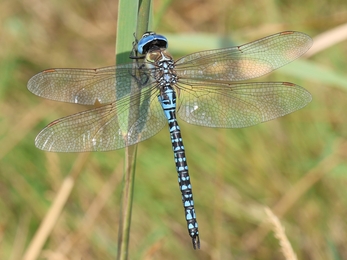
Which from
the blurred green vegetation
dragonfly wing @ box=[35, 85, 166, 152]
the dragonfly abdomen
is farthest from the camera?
the blurred green vegetation

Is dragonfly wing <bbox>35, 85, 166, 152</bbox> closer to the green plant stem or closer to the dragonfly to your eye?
the dragonfly

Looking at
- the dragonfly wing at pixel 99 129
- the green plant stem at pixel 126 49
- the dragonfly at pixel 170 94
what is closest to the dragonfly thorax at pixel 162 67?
the dragonfly at pixel 170 94

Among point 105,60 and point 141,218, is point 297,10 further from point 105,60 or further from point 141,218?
point 141,218

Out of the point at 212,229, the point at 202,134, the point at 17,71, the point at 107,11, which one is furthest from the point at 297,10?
the point at 17,71

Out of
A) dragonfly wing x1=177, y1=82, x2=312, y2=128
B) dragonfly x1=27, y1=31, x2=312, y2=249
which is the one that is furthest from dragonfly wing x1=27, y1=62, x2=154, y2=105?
dragonfly wing x1=177, y1=82, x2=312, y2=128

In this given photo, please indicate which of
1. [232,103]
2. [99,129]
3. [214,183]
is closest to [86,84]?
[99,129]

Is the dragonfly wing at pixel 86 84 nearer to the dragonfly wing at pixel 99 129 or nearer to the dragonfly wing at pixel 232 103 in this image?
the dragonfly wing at pixel 99 129

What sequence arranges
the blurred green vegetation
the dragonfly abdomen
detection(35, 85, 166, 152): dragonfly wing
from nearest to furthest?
detection(35, 85, 166, 152): dragonfly wing → the dragonfly abdomen → the blurred green vegetation
